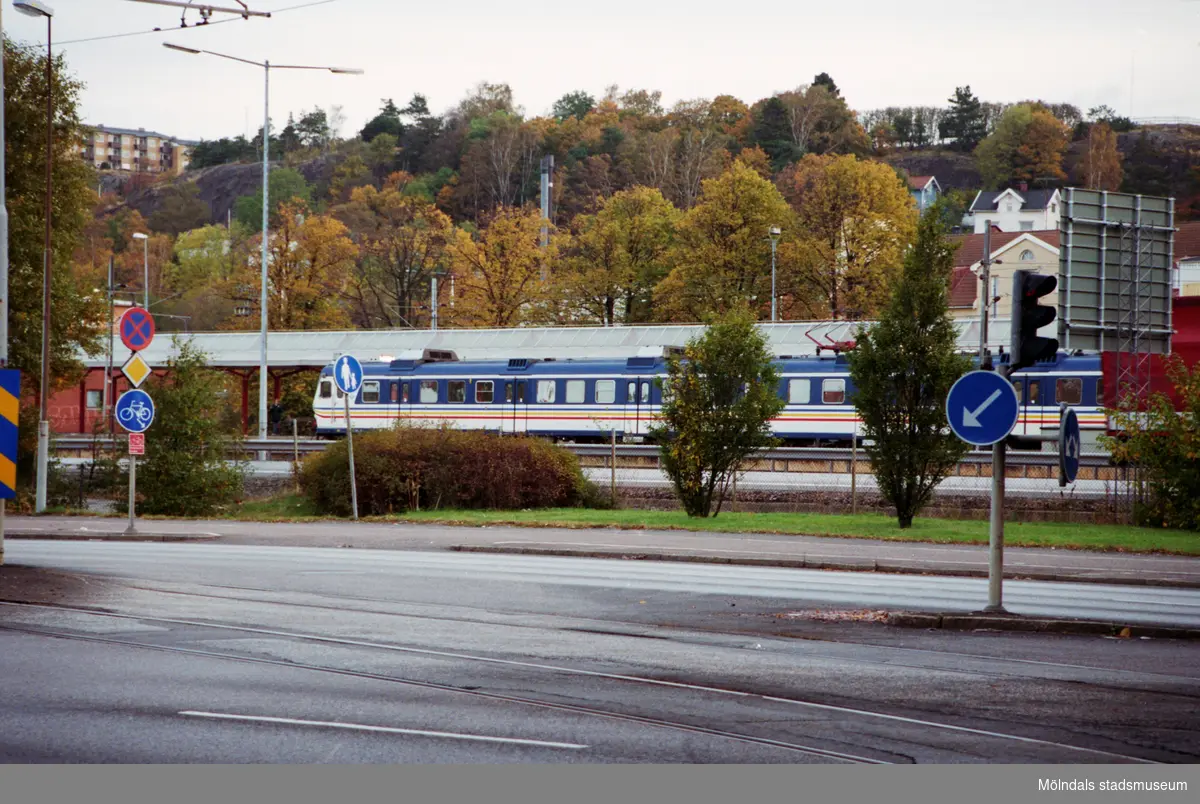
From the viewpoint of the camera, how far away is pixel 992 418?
13.1 meters

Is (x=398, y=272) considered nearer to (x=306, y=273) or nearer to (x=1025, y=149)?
(x=306, y=273)

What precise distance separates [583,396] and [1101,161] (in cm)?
8575

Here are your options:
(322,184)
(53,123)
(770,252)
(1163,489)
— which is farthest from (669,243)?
(322,184)

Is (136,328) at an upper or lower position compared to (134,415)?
upper

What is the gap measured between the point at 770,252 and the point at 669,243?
9.49m

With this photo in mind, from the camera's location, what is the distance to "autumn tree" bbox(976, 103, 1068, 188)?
144250 mm

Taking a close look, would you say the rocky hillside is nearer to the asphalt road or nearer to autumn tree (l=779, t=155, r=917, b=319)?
autumn tree (l=779, t=155, r=917, b=319)

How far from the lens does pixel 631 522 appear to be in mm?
25969

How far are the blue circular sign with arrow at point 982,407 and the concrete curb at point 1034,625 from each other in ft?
5.63

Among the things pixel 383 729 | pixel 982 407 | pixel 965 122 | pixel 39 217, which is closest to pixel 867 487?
pixel 982 407

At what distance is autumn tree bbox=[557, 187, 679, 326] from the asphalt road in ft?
200

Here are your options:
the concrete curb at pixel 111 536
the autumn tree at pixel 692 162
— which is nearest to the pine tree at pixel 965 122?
the autumn tree at pixel 692 162

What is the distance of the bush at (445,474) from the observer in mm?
30531
